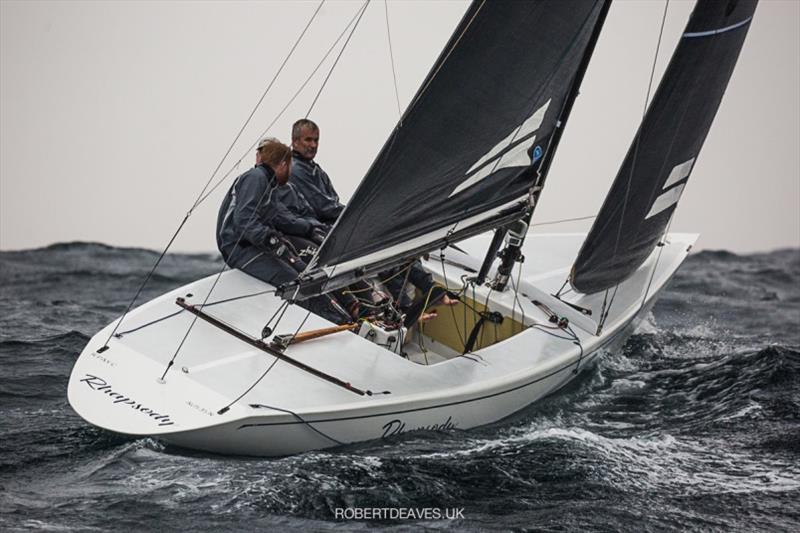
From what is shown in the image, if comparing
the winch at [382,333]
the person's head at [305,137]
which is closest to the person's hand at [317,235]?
the person's head at [305,137]

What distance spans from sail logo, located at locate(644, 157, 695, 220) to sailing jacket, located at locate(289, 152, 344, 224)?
161 cm

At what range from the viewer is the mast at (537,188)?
5051mm

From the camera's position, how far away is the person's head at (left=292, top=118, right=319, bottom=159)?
5.48 meters

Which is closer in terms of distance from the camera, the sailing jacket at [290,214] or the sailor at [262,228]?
the sailor at [262,228]

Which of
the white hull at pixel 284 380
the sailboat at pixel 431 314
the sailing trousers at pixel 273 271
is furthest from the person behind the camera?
the sailing trousers at pixel 273 271

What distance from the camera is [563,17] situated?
4785 millimetres

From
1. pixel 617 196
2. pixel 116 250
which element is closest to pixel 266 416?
pixel 617 196

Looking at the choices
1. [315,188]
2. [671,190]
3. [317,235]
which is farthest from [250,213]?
[671,190]

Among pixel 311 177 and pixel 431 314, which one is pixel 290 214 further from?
pixel 431 314

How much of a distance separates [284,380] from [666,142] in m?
2.37

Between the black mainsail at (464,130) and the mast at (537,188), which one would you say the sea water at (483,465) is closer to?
the mast at (537,188)

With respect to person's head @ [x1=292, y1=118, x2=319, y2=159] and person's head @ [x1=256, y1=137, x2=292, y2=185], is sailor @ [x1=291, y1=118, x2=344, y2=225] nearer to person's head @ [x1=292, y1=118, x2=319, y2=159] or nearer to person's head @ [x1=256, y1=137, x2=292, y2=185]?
person's head @ [x1=292, y1=118, x2=319, y2=159]

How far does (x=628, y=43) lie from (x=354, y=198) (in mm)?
4983

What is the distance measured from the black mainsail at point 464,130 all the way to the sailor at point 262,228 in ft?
2.03
